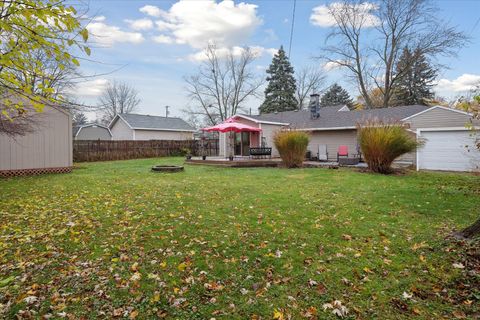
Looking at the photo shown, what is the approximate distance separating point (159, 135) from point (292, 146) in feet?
59.9

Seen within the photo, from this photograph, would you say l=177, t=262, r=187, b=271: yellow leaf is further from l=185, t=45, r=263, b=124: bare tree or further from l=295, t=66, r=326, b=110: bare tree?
l=295, t=66, r=326, b=110: bare tree

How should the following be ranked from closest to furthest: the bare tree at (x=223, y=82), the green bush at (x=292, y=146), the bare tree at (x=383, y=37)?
the green bush at (x=292, y=146) < the bare tree at (x=383, y=37) < the bare tree at (x=223, y=82)

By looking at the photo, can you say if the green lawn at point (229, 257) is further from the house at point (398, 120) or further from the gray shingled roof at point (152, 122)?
the gray shingled roof at point (152, 122)

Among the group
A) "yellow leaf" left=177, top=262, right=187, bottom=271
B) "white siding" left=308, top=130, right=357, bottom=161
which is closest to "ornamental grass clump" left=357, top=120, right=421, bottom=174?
"white siding" left=308, top=130, right=357, bottom=161

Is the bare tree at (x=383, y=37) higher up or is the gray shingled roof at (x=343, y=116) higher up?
the bare tree at (x=383, y=37)

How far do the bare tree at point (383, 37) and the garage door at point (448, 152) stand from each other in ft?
41.3

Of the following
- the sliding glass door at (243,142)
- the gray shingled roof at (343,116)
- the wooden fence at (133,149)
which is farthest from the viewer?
the sliding glass door at (243,142)

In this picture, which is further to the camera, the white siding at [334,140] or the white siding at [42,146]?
the white siding at [334,140]

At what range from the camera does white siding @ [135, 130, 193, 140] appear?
27172mm

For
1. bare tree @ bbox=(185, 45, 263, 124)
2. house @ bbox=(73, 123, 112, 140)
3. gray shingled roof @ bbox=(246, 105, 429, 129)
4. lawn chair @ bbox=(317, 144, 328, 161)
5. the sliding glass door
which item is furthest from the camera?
bare tree @ bbox=(185, 45, 263, 124)

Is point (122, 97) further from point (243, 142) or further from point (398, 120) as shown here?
point (398, 120)

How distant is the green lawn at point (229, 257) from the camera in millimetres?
2691

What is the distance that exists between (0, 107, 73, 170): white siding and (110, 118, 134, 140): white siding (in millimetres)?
15117

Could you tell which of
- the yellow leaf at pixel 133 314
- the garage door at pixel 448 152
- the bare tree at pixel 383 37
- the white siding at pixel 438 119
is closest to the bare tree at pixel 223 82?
the bare tree at pixel 383 37
